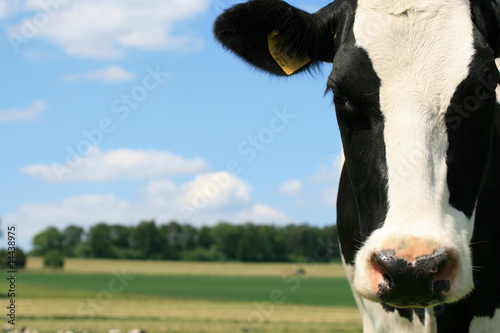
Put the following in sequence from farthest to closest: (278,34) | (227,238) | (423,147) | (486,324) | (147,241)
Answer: (227,238)
(147,241)
(278,34)
(486,324)
(423,147)

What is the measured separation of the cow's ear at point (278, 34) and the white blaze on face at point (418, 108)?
0.54m

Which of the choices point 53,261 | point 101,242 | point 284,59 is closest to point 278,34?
point 284,59

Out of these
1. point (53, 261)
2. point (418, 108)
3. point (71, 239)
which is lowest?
point (53, 261)

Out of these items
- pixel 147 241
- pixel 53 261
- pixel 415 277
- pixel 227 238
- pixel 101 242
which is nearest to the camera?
pixel 415 277

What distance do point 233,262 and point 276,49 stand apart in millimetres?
111299

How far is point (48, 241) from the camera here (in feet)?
390

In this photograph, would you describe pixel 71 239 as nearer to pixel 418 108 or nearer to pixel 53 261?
pixel 53 261

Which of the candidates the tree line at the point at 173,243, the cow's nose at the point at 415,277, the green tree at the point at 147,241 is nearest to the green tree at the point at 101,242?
the tree line at the point at 173,243

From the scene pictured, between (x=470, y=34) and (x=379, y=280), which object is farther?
(x=470, y=34)

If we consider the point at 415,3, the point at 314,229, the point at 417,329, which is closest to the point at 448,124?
the point at 415,3

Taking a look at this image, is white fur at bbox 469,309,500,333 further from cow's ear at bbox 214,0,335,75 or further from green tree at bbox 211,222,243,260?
green tree at bbox 211,222,243,260

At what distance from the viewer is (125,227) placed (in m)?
116

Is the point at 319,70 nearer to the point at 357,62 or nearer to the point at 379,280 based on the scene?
the point at 357,62

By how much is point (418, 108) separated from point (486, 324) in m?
1.58
